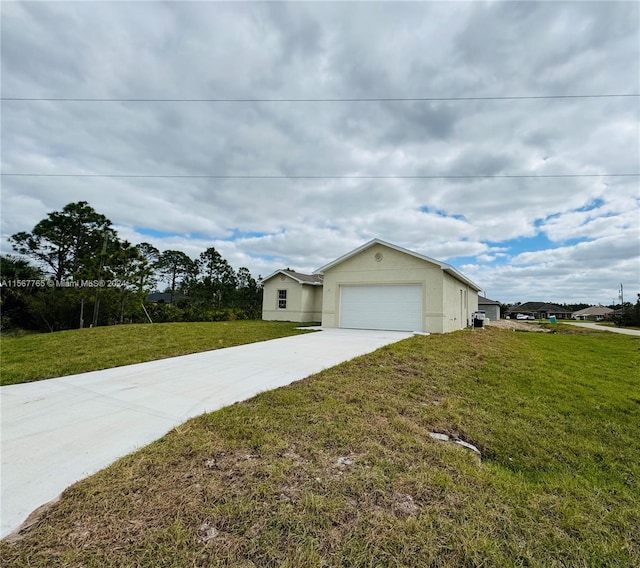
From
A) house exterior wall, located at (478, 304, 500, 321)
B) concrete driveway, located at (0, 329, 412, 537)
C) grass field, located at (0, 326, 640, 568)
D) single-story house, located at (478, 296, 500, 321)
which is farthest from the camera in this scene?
house exterior wall, located at (478, 304, 500, 321)

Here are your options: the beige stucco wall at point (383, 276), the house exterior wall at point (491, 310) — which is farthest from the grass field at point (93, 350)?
the house exterior wall at point (491, 310)

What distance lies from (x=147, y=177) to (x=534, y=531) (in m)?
14.5

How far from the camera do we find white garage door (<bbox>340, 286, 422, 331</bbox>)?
13781 mm

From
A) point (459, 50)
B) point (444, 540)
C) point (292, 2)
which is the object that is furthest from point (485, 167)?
point (444, 540)

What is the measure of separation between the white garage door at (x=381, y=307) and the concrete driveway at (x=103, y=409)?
22.4 feet

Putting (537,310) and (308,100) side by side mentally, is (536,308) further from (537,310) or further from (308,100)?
(308,100)

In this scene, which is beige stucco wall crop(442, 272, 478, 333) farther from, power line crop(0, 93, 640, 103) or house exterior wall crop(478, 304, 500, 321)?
house exterior wall crop(478, 304, 500, 321)

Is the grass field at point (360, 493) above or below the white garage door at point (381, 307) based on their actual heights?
below

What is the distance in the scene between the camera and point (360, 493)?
2500 mm

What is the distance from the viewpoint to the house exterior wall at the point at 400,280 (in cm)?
1332

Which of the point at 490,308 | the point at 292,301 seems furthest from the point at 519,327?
the point at 292,301

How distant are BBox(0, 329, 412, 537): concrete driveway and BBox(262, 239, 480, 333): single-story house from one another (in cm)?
684

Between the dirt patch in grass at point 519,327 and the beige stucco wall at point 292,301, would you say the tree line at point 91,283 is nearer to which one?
the beige stucco wall at point 292,301

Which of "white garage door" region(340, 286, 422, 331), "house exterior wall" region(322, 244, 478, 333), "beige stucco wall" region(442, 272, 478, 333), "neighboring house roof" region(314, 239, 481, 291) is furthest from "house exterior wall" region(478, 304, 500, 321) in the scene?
"white garage door" region(340, 286, 422, 331)
